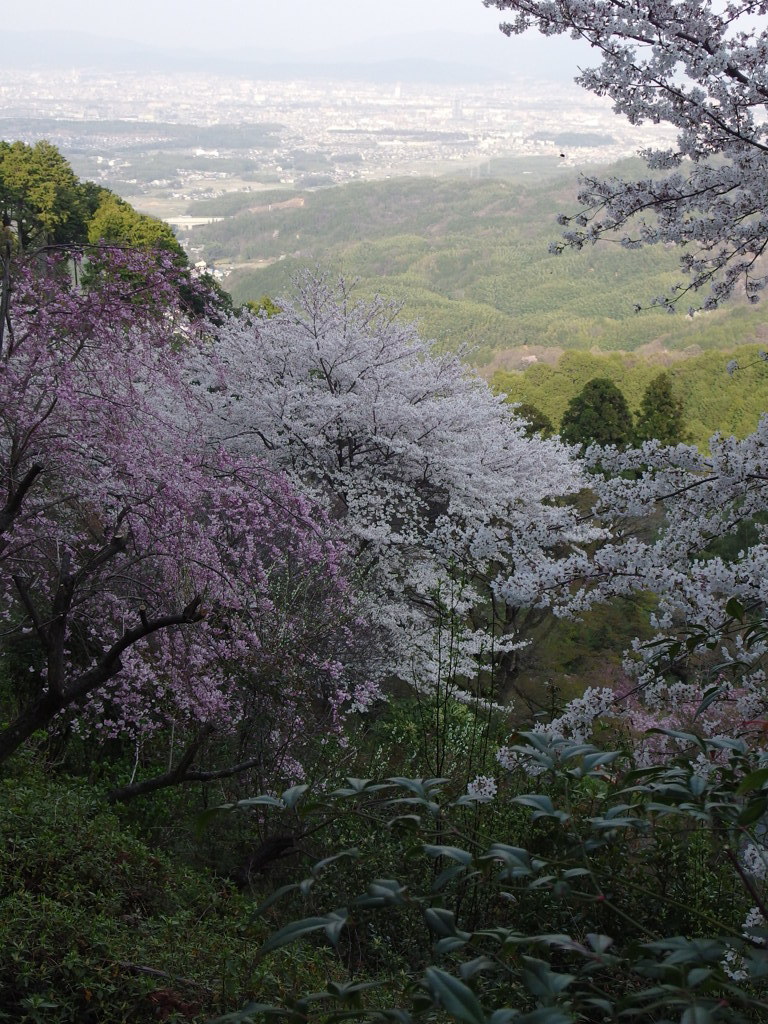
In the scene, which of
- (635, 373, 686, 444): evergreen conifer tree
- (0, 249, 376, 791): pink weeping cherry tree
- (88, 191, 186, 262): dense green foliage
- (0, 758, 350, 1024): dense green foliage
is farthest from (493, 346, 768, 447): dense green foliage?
(0, 758, 350, 1024): dense green foliage

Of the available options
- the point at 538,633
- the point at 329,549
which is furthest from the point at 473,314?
the point at 329,549

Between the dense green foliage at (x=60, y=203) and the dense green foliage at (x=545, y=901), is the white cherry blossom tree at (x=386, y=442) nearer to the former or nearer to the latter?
the dense green foliage at (x=545, y=901)

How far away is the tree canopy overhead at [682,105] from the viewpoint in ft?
11.6

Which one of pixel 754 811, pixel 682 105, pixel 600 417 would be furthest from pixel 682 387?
pixel 754 811

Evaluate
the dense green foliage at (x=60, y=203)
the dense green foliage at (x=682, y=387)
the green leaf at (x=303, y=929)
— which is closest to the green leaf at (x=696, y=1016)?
the green leaf at (x=303, y=929)

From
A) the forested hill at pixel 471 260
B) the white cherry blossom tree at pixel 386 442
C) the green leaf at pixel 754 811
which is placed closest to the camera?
the green leaf at pixel 754 811

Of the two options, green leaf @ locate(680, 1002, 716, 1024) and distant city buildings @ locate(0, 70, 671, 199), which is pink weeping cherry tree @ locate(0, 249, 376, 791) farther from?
distant city buildings @ locate(0, 70, 671, 199)

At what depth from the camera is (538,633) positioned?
1329cm

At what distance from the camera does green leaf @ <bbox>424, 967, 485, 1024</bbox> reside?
865mm

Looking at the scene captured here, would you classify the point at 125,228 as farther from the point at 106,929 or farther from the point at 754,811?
the point at 754,811

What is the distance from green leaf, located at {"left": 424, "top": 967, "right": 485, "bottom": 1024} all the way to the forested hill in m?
46.1

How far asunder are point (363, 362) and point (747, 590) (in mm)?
6815

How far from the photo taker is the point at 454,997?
89 cm

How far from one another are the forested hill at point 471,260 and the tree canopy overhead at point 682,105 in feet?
139
